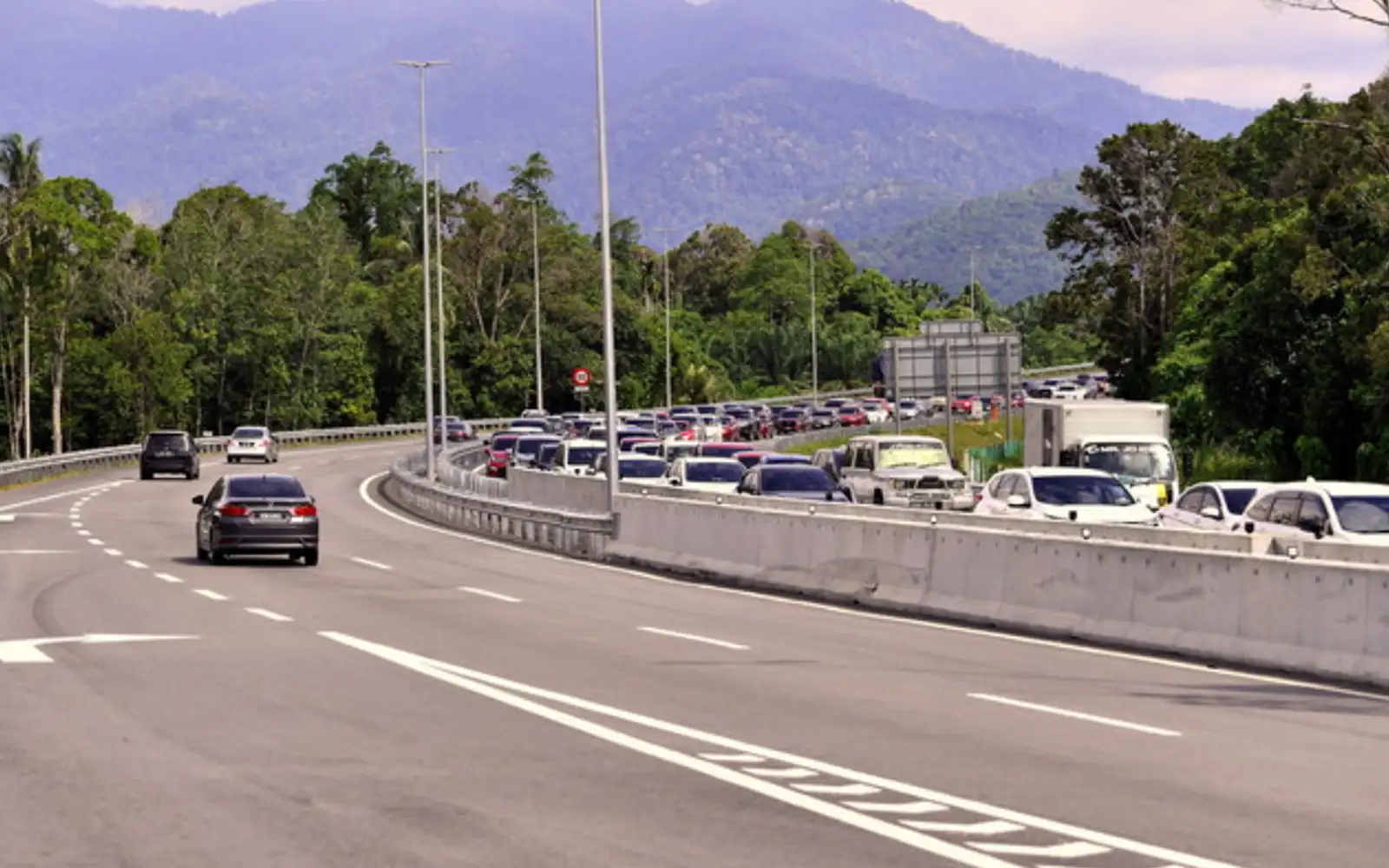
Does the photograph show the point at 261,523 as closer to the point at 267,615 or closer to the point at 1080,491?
the point at 267,615

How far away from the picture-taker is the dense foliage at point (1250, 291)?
202 ft

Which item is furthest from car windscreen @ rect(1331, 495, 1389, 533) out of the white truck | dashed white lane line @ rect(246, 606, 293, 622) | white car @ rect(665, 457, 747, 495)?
white car @ rect(665, 457, 747, 495)

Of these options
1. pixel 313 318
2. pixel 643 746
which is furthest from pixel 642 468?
pixel 313 318

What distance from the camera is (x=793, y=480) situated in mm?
41438

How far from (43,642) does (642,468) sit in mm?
29630

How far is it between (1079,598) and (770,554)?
8.68 metres

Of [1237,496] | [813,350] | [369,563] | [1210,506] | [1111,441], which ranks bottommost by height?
[369,563]

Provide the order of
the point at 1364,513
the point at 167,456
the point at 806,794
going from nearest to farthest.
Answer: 1. the point at 806,794
2. the point at 1364,513
3. the point at 167,456

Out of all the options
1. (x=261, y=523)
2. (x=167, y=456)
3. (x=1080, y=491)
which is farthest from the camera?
(x=167, y=456)

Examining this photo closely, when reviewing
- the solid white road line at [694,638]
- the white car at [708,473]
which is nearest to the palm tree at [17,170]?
the white car at [708,473]

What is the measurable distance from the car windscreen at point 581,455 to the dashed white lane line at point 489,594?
2696 centimetres

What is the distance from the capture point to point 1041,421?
4828 cm

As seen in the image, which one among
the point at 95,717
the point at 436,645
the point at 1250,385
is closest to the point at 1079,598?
the point at 436,645

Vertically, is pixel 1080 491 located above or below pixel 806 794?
above
